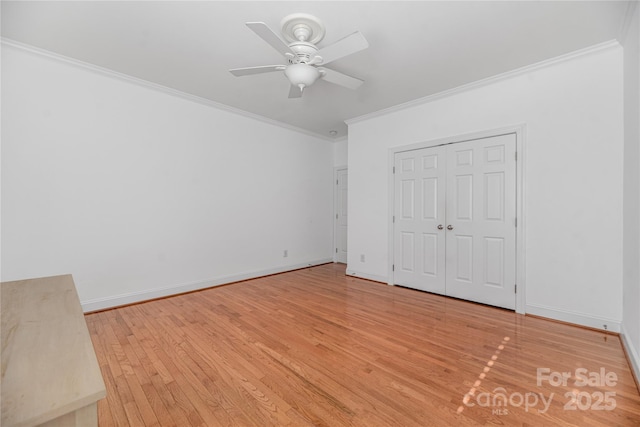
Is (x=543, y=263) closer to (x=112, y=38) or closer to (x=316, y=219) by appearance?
(x=316, y=219)

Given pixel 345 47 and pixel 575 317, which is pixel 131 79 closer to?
pixel 345 47

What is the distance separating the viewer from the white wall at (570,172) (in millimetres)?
2650

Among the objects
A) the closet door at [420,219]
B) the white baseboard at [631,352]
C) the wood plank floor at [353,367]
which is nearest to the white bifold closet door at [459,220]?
the closet door at [420,219]

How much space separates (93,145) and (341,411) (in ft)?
12.1

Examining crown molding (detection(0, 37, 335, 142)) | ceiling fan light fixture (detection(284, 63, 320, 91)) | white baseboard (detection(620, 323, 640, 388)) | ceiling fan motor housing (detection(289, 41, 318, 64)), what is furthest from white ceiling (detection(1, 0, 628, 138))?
white baseboard (detection(620, 323, 640, 388))

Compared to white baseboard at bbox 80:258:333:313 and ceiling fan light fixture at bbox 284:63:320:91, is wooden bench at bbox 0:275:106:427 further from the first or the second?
white baseboard at bbox 80:258:333:313

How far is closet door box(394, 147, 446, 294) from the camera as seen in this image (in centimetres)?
382

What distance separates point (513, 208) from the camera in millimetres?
3199

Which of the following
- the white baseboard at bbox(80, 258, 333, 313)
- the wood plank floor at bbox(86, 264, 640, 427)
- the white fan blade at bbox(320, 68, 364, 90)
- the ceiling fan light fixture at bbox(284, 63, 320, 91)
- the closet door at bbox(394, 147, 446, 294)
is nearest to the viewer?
the wood plank floor at bbox(86, 264, 640, 427)

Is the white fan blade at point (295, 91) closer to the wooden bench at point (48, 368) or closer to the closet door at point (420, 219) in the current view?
the closet door at point (420, 219)

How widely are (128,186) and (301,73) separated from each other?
8.44ft

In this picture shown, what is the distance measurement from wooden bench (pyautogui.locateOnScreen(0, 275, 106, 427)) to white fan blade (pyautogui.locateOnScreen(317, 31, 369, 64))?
227 centimetres

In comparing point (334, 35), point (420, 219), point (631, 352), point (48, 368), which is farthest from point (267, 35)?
point (631, 352)

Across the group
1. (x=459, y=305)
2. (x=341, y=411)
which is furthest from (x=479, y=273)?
(x=341, y=411)
